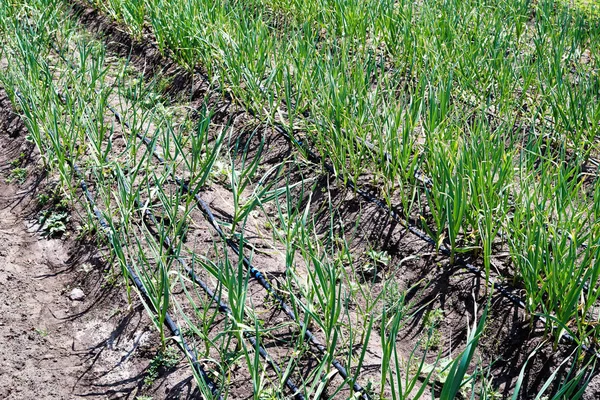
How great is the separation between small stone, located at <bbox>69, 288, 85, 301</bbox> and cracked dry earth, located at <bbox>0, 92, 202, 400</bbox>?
0.01 meters

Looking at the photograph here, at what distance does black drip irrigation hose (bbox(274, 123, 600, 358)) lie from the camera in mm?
2150

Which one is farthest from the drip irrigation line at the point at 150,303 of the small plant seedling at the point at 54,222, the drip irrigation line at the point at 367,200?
the drip irrigation line at the point at 367,200

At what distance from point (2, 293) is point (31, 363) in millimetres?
367

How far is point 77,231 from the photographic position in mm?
2645

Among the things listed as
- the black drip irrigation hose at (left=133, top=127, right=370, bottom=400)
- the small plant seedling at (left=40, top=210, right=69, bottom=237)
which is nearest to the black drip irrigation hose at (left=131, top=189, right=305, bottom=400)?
the black drip irrigation hose at (left=133, top=127, right=370, bottom=400)

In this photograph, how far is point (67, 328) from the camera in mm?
2260

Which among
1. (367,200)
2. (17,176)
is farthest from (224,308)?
(17,176)

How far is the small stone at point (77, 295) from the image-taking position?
2.37m

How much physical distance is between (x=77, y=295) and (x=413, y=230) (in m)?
1.23

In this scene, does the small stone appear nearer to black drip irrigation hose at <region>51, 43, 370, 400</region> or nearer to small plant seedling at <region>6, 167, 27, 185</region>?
black drip irrigation hose at <region>51, 43, 370, 400</region>

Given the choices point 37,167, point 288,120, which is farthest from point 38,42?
point 288,120

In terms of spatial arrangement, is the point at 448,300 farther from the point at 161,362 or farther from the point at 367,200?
the point at 161,362

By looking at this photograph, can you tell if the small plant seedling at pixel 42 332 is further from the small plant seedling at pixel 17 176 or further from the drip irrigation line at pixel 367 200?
the small plant seedling at pixel 17 176

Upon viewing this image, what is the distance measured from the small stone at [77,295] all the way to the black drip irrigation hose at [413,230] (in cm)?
106
